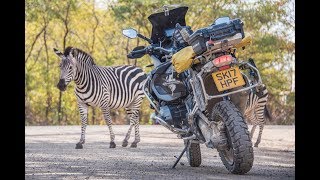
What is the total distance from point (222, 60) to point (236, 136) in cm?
63

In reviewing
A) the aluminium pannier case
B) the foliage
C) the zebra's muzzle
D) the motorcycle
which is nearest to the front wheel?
the motorcycle

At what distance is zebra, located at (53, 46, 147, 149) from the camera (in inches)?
521

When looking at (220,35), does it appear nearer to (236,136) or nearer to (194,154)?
(236,136)

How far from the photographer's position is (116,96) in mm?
14164

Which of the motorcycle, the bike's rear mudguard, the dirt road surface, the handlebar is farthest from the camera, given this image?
the handlebar

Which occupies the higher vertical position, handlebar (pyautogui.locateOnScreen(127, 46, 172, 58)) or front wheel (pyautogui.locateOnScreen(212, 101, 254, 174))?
handlebar (pyautogui.locateOnScreen(127, 46, 172, 58))

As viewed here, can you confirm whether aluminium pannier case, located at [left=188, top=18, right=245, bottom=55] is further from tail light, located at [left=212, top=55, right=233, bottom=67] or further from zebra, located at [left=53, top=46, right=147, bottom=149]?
zebra, located at [left=53, top=46, right=147, bottom=149]

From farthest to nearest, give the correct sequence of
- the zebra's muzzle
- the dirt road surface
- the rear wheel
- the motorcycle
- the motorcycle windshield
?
the zebra's muzzle, the motorcycle windshield, the rear wheel, the dirt road surface, the motorcycle

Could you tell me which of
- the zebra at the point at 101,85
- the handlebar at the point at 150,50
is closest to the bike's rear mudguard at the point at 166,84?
the handlebar at the point at 150,50

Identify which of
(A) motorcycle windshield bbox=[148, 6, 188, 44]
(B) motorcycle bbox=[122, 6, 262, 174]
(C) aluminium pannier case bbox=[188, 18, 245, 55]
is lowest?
(B) motorcycle bbox=[122, 6, 262, 174]

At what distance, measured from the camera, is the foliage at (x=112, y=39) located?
2506 centimetres
